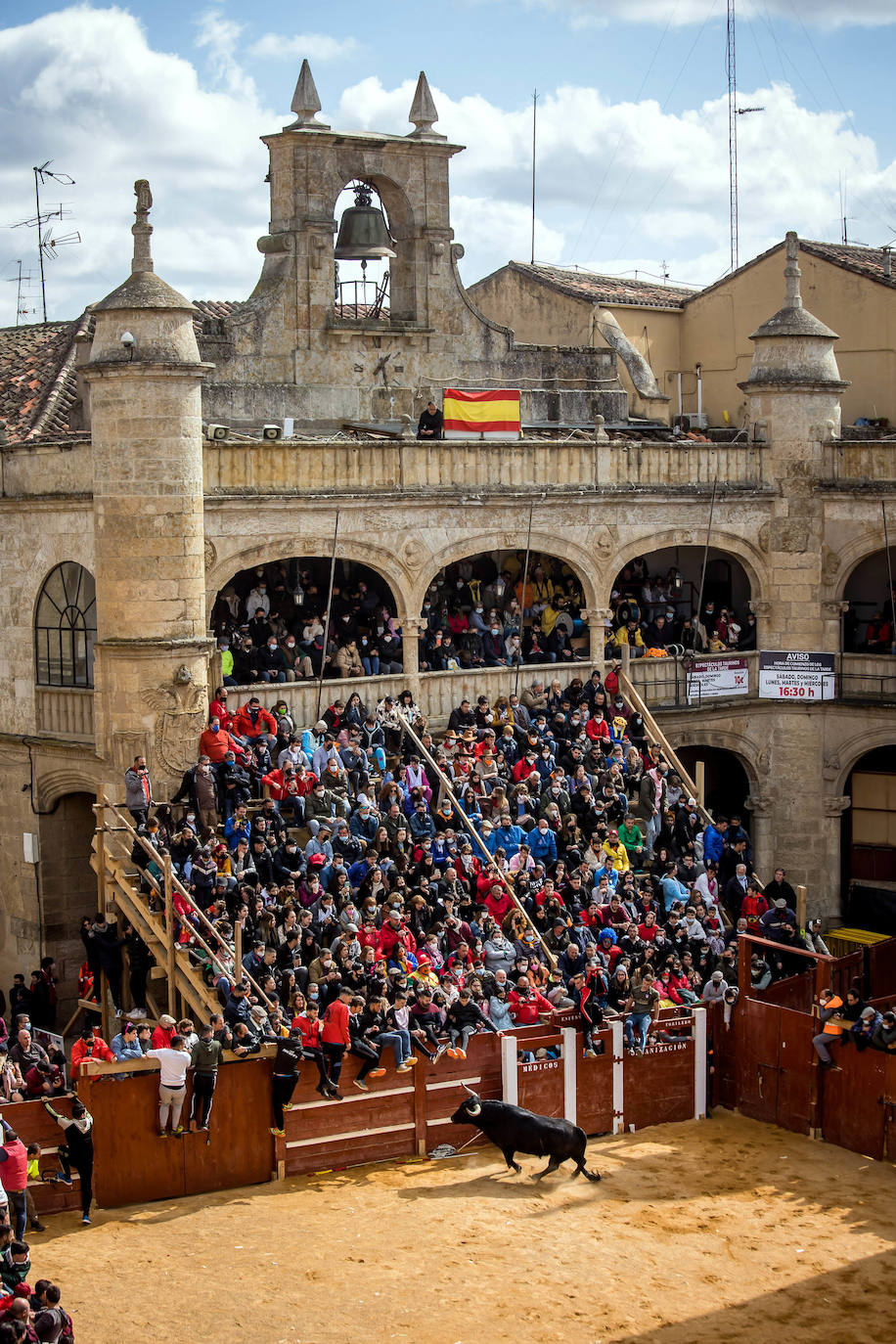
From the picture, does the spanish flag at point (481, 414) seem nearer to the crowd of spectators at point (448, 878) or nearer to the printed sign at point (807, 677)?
the crowd of spectators at point (448, 878)

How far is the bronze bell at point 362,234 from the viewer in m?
33.5

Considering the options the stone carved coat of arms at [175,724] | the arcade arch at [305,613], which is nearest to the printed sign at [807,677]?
the arcade arch at [305,613]

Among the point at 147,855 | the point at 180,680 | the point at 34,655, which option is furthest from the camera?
the point at 34,655

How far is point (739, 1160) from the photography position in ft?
77.9

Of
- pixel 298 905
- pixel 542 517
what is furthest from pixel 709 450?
pixel 298 905

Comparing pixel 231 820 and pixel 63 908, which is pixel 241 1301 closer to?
pixel 231 820

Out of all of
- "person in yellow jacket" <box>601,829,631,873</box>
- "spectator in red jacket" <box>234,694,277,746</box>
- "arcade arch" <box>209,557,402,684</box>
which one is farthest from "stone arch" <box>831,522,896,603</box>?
"spectator in red jacket" <box>234,694,277,746</box>

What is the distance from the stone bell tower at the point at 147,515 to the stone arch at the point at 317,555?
1440 millimetres

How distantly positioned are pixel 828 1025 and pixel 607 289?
2261 cm

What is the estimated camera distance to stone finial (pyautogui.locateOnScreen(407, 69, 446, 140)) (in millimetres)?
33844

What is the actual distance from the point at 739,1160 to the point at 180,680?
9951mm

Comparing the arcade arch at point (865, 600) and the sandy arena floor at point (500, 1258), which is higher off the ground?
Result: the arcade arch at point (865, 600)

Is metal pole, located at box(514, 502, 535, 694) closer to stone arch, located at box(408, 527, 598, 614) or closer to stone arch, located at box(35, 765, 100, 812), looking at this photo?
stone arch, located at box(408, 527, 598, 614)

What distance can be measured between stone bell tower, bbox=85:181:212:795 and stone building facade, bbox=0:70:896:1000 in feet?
0.10
